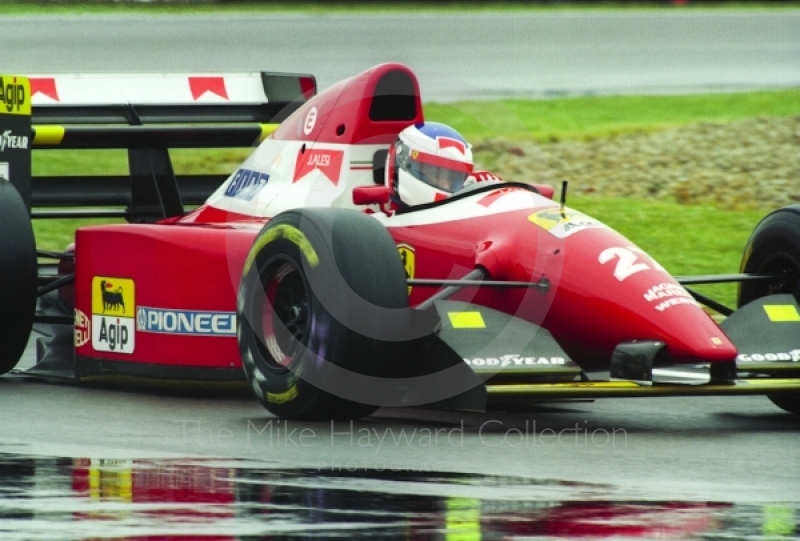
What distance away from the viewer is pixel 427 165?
8.75m

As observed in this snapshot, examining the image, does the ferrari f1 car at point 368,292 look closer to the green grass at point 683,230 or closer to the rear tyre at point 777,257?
the rear tyre at point 777,257

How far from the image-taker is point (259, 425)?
7.94 meters

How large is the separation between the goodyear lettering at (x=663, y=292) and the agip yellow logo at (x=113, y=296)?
2.69 meters

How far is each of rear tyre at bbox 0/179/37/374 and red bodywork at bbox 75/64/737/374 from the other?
14.9 inches

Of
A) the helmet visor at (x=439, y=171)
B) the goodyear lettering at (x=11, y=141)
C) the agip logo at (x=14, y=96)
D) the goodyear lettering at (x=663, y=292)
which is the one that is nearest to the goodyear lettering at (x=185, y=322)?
the helmet visor at (x=439, y=171)

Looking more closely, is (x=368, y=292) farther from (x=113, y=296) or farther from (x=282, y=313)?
(x=113, y=296)

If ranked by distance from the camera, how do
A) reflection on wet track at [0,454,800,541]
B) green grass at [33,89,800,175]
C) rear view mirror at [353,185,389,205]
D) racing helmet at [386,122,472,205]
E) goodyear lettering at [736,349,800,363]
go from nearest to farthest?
reflection on wet track at [0,454,800,541]
goodyear lettering at [736,349,800,363]
racing helmet at [386,122,472,205]
rear view mirror at [353,185,389,205]
green grass at [33,89,800,175]

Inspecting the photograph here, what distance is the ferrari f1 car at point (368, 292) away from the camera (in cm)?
763

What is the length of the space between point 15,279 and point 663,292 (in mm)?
3181

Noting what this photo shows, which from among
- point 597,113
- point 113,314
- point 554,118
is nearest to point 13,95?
point 113,314

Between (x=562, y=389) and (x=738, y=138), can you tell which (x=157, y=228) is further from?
(x=738, y=138)

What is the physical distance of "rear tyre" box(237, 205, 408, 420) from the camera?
24.8 feet

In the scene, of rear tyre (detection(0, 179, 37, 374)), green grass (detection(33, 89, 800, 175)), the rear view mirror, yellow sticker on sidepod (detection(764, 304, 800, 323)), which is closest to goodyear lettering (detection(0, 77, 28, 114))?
rear tyre (detection(0, 179, 37, 374))

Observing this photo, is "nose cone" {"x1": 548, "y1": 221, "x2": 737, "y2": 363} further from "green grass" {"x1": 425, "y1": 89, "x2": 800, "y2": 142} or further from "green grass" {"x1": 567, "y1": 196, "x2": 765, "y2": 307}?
"green grass" {"x1": 425, "y1": 89, "x2": 800, "y2": 142}
